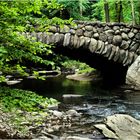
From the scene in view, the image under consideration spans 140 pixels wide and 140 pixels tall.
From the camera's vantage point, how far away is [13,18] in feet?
12.9

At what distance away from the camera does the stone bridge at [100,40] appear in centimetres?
1362

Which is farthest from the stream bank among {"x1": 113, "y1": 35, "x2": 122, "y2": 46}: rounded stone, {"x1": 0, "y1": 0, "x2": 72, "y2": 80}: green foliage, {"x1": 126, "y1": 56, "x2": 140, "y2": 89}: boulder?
{"x1": 113, "y1": 35, "x2": 122, "y2": 46}: rounded stone

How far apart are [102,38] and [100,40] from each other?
0.38 feet

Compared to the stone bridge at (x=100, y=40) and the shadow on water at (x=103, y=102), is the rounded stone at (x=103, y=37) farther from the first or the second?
the shadow on water at (x=103, y=102)

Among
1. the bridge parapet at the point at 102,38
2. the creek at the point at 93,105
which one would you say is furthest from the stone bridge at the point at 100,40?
the creek at the point at 93,105

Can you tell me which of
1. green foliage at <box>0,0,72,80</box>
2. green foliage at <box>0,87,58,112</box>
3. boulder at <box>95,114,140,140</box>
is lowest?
boulder at <box>95,114,140,140</box>

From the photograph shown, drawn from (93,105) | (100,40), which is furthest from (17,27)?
(100,40)

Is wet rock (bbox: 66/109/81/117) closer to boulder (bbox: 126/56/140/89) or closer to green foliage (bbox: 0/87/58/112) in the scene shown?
boulder (bbox: 126/56/140/89)

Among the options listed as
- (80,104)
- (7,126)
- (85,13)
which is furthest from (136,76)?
(85,13)

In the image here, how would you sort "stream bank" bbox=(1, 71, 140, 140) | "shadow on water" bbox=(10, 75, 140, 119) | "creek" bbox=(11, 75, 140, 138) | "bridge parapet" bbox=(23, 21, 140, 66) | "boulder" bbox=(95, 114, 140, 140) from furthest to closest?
"bridge parapet" bbox=(23, 21, 140, 66) → "shadow on water" bbox=(10, 75, 140, 119) → "creek" bbox=(11, 75, 140, 138) → "stream bank" bbox=(1, 71, 140, 140) → "boulder" bbox=(95, 114, 140, 140)

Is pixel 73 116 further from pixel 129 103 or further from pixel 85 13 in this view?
pixel 85 13

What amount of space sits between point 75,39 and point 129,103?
11.6 ft

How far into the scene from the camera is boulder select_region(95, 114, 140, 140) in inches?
279

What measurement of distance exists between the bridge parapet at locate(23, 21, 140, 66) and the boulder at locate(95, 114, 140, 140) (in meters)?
6.19
